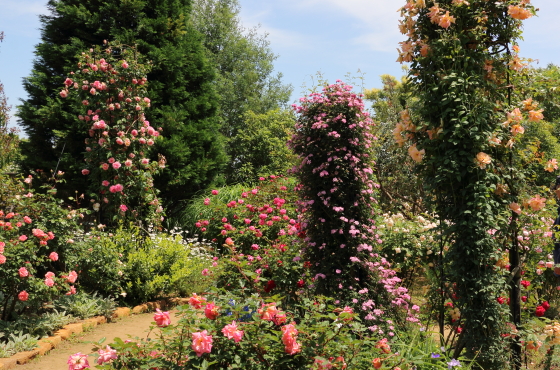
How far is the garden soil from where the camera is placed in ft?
12.8

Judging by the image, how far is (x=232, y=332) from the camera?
7.08ft

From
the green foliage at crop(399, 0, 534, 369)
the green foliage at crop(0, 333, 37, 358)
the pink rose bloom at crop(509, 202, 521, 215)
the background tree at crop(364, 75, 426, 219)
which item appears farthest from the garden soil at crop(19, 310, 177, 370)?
the background tree at crop(364, 75, 426, 219)

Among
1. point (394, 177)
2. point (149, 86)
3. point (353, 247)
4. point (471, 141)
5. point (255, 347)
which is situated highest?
point (149, 86)

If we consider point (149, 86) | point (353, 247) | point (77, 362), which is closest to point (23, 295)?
point (77, 362)

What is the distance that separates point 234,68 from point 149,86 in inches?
368

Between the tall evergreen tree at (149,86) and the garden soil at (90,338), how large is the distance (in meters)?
3.73

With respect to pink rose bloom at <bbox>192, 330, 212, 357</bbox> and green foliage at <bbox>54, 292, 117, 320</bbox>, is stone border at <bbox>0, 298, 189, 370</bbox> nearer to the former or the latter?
green foliage at <bbox>54, 292, 117, 320</bbox>

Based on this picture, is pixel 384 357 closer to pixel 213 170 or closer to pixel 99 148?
pixel 99 148

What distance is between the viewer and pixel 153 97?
8.52 m

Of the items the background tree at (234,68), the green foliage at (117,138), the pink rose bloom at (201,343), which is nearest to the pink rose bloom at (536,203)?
the pink rose bloom at (201,343)

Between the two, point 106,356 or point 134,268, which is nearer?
point 106,356

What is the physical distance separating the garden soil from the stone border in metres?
0.04

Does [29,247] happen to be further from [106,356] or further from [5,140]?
[5,140]

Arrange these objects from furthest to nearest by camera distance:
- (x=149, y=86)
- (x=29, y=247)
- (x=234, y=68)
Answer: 1. (x=234, y=68)
2. (x=149, y=86)
3. (x=29, y=247)
